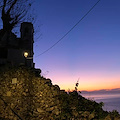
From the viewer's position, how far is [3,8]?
1512 centimetres

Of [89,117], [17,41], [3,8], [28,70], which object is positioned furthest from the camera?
[17,41]

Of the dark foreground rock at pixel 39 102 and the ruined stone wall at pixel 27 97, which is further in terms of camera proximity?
the ruined stone wall at pixel 27 97

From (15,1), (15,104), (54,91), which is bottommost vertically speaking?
(15,104)

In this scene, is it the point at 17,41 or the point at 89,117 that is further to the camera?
the point at 17,41

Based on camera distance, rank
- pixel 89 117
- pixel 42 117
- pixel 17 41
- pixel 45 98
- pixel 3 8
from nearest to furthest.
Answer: pixel 89 117 → pixel 42 117 → pixel 45 98 → pixel 3 8 → pixel 17 41

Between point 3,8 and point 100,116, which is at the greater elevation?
point 3,8

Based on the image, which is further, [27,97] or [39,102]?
[27,97]

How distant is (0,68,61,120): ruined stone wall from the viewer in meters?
8.45

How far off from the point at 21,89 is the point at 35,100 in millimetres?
1189

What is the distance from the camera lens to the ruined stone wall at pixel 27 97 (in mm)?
8445

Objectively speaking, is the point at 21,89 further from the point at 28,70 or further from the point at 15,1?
the point at 15,1

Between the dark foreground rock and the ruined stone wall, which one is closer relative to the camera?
the dark foreground rock

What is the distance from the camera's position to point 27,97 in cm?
909

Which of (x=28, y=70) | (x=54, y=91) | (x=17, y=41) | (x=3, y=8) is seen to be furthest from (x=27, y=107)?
(x=17, y=41)
